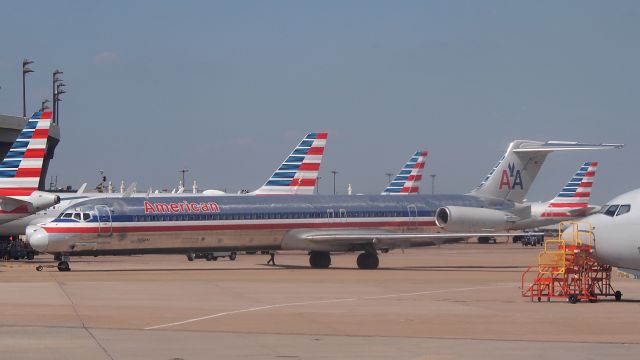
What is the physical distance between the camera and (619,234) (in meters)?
27.1

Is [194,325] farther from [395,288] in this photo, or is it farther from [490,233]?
[490,233]

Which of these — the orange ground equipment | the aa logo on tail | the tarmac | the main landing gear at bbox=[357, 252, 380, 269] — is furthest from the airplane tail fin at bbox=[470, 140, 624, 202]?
the orange ground equipment

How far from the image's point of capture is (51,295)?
96.9 feet

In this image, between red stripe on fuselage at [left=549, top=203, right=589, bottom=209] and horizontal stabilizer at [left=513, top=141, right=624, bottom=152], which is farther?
red stripe on fuselage at [left=549, top=203, right=589, bottom=209]

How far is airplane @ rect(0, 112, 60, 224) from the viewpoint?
46.7 m

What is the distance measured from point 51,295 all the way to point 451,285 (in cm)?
1290

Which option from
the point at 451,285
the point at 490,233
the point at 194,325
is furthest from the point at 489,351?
the point at 490,233

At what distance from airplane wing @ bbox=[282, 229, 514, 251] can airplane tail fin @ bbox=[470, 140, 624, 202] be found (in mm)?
4483

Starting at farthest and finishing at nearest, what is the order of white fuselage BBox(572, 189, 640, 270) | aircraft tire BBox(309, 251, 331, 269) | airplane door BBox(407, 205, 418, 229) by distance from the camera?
aircraft tire BBox(309, 251, 331, 269) < airplane door BBox(407, 205, 418, 229) < white fuselage BBox(572, 189, 640, 270)

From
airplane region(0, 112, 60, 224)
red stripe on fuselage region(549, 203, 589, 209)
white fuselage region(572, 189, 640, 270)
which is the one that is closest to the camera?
white fuselage region(572, 189, 640, 270)

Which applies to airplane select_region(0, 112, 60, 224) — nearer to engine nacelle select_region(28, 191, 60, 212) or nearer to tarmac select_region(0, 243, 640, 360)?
engine nacelle select_region(28, 191, 60, 212)

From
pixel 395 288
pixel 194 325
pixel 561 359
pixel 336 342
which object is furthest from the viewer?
pixel 395 288

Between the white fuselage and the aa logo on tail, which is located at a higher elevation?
the aa logo on tail

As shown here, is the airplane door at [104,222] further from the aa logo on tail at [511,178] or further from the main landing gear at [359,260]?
the aa logo on tail at [511,178]
